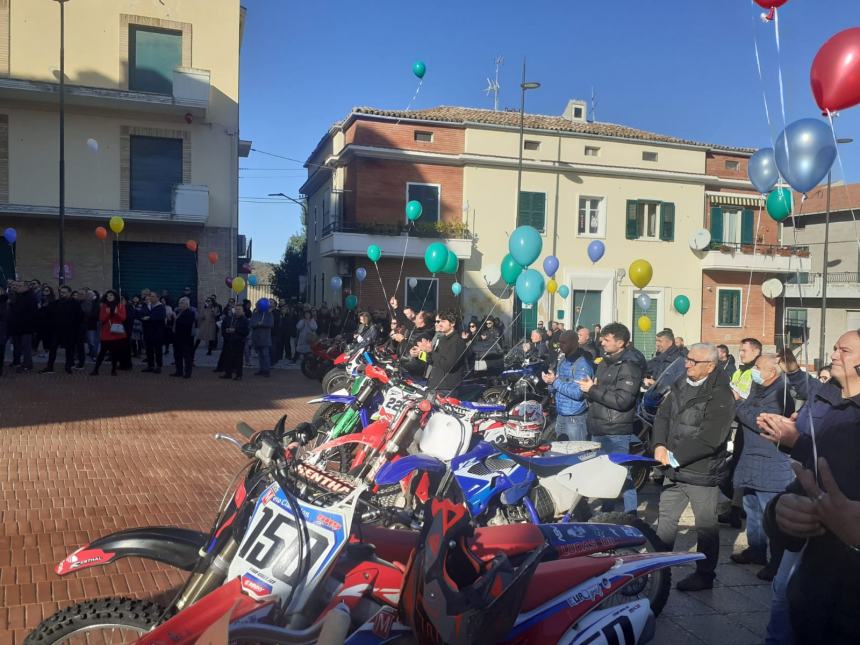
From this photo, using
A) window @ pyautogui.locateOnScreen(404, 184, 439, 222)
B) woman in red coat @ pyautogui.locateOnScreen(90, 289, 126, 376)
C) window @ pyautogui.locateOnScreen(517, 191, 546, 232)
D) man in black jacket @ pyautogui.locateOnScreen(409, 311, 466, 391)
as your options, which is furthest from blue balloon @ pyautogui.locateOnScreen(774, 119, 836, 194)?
window @ pyautogui.locateOnScreen(517, 191, 546, 232)

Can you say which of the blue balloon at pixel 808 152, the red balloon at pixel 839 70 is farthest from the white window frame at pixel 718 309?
the red balloon at pixel 839 70

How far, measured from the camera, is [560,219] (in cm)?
2739

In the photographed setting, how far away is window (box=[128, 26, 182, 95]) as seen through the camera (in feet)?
72.1

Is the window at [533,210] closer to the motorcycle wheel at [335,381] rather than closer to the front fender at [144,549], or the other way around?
the motorcycle wheel at [335,381]

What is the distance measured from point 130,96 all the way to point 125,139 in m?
1.52

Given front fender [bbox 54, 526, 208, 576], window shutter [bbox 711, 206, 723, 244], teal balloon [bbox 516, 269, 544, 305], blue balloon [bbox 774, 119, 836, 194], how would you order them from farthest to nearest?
1. window shutter [bbox 711, 206, 723, 244]
2. teal balloon [bbox 516, 269, 544, 305]
3. blue balloon [bbox 774, 119, 836, 194]
4. front fender [bbox 54, 526, 208, 576]

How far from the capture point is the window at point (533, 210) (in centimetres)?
2697

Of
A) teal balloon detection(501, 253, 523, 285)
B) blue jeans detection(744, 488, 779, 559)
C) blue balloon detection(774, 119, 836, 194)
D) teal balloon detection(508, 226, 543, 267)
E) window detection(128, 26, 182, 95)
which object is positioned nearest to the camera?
blue balloon detection(774, 119, 836, 194)

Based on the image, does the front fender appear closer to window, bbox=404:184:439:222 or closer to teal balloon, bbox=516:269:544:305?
teal balloon, bbox=516:269:544:305

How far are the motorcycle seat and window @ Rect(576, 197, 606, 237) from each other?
25.6 meters

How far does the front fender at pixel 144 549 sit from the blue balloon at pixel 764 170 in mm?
6699

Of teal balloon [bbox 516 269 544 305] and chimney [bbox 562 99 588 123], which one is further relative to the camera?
chimney [bbox 562 99 588 123]

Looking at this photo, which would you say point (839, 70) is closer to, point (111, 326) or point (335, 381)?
point (335, 381)

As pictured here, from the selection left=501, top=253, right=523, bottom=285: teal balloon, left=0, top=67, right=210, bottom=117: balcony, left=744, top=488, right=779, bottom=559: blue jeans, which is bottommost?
left=744, top=488, right=779, bottom=559: blue jeans
